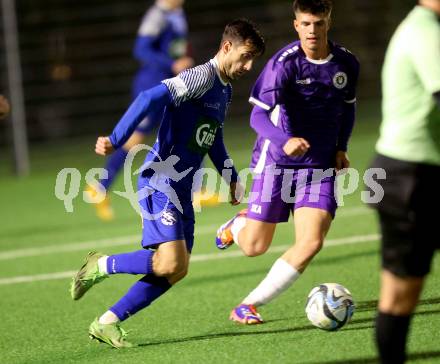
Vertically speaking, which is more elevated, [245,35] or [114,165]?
[245,35]

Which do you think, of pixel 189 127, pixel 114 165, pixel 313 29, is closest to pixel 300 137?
pixel 313 29

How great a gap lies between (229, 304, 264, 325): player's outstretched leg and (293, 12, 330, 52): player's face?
1.58 meters

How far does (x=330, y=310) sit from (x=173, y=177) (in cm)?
116

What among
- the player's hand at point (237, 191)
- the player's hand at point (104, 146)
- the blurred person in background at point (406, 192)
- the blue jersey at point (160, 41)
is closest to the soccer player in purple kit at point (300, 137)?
the player's hand at point (237, 191)

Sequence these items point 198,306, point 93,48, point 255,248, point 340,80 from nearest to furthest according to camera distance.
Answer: point 340,80 → point 255,248 → point 198,306 → point 93,48

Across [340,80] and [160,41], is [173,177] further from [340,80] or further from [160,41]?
[160,41]

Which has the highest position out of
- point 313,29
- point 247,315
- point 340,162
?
point 313,29

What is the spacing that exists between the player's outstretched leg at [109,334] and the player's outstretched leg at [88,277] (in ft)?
1.25

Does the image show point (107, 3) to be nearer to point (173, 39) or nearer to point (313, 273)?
point (173, 39)

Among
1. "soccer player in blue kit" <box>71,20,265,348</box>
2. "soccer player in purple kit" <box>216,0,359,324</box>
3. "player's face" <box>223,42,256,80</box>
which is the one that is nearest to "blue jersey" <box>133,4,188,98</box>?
"soccer player in purple kit" <box>216,0,359,324</box>

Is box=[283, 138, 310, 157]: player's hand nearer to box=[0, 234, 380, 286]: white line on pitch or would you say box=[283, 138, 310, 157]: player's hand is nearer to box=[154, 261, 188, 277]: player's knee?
box=[154, 261, 188, 277]: player's knee

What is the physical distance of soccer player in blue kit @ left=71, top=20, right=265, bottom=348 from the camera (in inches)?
213

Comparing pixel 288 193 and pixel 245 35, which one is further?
pixel 288 193

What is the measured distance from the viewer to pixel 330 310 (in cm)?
530
